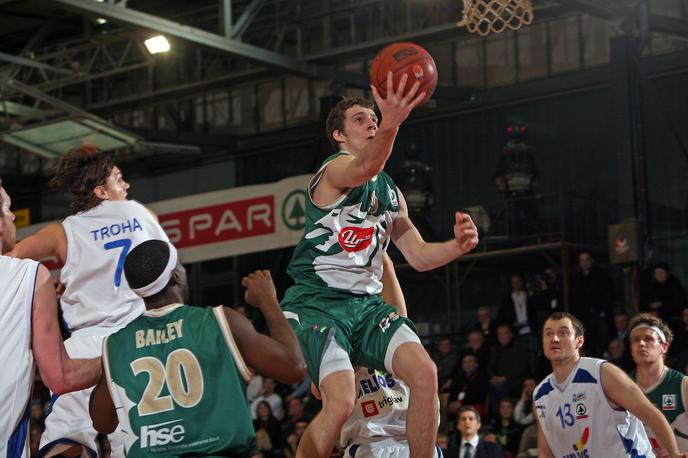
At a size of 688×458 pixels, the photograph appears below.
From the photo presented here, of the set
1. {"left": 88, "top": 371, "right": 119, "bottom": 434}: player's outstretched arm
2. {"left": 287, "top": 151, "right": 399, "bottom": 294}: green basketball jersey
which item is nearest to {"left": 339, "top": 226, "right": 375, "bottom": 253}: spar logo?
{"left": 287, "top": 151, "right": 399, "bottom": 294}: green basketball jersey

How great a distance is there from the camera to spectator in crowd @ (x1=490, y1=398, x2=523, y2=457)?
13633 mm

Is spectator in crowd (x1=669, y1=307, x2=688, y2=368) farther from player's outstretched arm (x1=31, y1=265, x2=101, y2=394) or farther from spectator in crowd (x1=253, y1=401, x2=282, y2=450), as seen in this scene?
player's outstretched arm (x1=31, y1=265, x2=101, y2=394)

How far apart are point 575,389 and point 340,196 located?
8.55ft

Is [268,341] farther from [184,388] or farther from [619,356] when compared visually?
[619,356]

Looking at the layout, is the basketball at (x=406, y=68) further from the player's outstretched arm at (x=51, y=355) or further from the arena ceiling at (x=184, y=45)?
the arena ceiling at (x=184, y=45)

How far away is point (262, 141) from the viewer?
22859 millimetres

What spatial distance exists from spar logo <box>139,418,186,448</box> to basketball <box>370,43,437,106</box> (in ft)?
7.97

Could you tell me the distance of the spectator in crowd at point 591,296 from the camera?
15.3 m

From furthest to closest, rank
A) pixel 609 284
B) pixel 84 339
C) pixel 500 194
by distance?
pixel 500 194, pixel 609 284, pixel 84 339

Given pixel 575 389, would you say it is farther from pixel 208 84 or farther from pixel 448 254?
pixel 208 84

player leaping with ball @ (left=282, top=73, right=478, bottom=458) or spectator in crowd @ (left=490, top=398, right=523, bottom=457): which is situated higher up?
player leaping with ball @ (left=282, top=73, right=478, bottom=458)

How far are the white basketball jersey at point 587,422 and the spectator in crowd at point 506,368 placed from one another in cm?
633

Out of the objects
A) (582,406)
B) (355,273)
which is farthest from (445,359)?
(355,273)

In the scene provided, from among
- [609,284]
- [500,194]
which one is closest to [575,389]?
[609,284]
